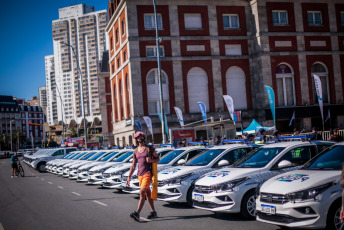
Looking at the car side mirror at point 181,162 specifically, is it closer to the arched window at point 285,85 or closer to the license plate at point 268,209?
the license plate at point 268,209

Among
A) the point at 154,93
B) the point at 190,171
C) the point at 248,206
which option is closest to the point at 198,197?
the point at 248,206

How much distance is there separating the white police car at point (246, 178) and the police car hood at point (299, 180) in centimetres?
83

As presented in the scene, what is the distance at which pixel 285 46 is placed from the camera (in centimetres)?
4247

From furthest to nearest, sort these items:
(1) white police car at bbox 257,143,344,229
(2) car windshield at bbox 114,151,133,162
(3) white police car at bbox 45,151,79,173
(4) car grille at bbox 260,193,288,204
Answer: (3) white police car at bbox 45,151,79,173, (2) car windshield at bbox 114,151,133,162, (4) car grille at bbox 260,193,288,204, (1) white police car at bbox 257,143,344,229

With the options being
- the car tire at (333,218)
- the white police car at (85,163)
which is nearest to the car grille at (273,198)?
the car tire at (333,218)

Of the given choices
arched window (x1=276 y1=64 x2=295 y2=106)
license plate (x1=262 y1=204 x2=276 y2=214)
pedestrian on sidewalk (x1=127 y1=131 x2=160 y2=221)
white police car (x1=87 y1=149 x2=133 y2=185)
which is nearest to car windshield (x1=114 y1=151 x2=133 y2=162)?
white police car (x1=87 y1=149 x2=133 y2=185)

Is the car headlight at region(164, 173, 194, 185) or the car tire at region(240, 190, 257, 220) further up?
the car headlight at region(164, 173, 194, 185)

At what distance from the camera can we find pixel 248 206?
8.84 metres

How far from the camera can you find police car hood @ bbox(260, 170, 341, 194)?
7035 millimetres

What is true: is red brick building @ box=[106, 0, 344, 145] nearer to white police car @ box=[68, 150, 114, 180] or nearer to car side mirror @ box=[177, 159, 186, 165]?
white police car @ box=[68, 150, 114, 180]

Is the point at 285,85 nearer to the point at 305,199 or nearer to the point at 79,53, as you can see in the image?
the point at 305,199

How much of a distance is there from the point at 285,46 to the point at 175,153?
31629mm

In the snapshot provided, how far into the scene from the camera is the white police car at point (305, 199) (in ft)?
22.2

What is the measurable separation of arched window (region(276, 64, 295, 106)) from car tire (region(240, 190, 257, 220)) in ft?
114
